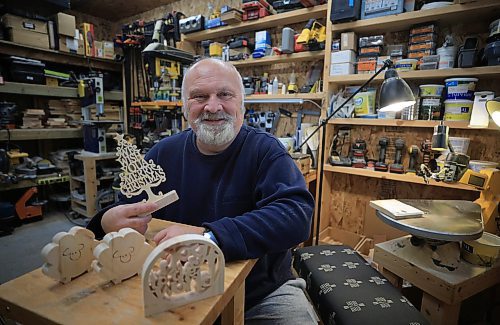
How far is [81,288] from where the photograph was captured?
1.99 feet

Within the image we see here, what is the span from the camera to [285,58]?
8.38ft

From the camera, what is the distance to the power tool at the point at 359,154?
2.29 m

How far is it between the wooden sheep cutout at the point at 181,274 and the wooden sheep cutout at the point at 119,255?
0.08 metres

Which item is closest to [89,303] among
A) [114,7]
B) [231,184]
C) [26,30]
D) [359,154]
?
[231,184]

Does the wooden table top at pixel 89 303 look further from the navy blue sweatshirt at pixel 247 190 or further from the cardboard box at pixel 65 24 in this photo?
the cardboard box at pixel 65 24

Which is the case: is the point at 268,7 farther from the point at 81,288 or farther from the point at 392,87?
the point at 81,288

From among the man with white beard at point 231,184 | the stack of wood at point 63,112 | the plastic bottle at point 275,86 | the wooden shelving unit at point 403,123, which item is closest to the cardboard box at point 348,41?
the wooden shelving unit at point 403,123

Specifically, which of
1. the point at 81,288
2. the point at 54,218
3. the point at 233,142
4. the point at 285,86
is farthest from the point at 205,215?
the point at 54,218

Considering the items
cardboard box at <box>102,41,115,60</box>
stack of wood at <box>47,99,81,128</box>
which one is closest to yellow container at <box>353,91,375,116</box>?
cardboard box at <box>102,41,115,60</box>

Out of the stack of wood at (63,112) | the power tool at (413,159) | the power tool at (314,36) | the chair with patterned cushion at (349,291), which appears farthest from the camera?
the stack of wood at (63,112)

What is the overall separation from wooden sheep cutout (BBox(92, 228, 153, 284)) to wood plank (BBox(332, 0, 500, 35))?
7.29 feet

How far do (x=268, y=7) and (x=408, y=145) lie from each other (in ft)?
5.99

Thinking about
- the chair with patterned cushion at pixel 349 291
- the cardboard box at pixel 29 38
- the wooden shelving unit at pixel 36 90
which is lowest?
the chair with patterned cushion at pixel 349 291

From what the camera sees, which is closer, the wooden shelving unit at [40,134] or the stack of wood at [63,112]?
the wooden shelving unit at [40,134]
